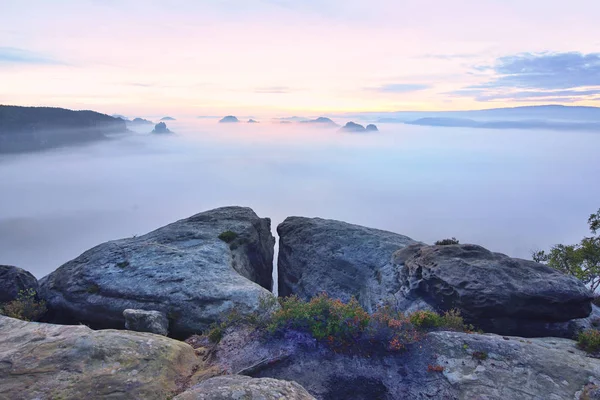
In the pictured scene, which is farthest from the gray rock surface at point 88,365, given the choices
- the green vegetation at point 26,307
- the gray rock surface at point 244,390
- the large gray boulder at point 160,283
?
the green vegetation at point 26,307

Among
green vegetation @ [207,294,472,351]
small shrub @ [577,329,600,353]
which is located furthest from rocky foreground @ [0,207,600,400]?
small shrub @ [577,329,600,353]

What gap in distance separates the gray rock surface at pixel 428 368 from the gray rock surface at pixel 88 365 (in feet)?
7.52

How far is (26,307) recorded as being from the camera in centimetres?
2473

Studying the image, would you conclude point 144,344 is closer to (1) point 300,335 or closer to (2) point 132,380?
(2) point 132,380

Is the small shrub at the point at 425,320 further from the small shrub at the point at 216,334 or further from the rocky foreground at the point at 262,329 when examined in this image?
the small shrub at the point at 216,334

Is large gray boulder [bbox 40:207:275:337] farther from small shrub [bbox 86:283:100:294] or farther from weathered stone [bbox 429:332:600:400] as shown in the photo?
weathered stone [bbox 429:332:600:400]

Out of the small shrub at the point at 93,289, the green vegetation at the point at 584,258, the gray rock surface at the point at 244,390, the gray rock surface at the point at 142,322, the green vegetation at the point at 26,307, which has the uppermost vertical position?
the gray rock surface at the point at 244,390

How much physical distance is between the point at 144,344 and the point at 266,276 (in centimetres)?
2878

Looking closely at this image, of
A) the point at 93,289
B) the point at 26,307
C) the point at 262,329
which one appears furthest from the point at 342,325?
the point at 26,307

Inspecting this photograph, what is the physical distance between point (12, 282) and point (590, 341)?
35172mm

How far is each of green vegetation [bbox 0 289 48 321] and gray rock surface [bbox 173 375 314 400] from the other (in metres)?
18.9

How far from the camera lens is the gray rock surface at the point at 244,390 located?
10.0m

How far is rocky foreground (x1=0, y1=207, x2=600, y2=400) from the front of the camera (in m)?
13.2

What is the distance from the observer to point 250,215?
140 ft
